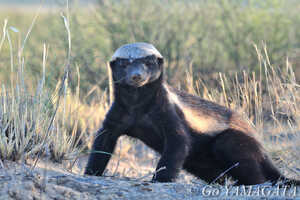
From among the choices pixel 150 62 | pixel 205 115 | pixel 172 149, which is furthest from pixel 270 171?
pixel 150 62

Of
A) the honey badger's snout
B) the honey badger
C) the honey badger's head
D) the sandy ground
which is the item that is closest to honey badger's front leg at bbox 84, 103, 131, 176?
the honey badger

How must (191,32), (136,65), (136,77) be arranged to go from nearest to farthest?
(136,77), (136,65), (191,32)

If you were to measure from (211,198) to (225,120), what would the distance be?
1538 mm

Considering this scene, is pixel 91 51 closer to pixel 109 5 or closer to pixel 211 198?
pixel 109 5

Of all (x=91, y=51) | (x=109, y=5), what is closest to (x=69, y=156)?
(x=91, y=51)

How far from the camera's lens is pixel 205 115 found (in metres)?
4.67

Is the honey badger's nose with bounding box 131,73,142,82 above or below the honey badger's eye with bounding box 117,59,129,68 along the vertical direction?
below

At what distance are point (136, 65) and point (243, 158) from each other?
1312 mm

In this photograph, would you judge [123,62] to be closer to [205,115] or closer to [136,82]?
[136,82]

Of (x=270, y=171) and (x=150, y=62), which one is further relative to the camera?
(x=270, y=171)

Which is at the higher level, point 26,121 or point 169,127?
point 26,121

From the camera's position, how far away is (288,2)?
9172 millimetres

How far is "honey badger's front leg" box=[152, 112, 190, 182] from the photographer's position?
402 cm

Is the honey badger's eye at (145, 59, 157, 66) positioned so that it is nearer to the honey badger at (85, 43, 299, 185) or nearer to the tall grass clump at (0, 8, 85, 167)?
the honey badger at (85, 43, 299, 185)
